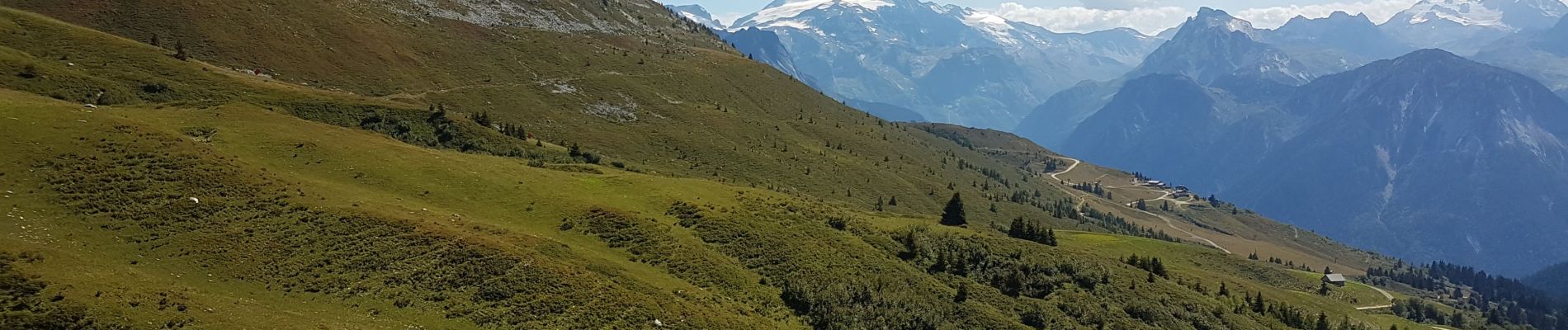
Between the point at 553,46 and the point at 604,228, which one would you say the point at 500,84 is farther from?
the point at 604,228

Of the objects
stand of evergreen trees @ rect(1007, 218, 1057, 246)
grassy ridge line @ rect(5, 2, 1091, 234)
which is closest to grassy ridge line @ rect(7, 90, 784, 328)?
grassy ridge line @ rect(5, 2, 1091, 234)

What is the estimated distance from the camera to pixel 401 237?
50.4 metres

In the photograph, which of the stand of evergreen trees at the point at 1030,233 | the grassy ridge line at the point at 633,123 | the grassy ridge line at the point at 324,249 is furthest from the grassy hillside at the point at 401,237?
the stand of evergreen trees at the point at 1030,233

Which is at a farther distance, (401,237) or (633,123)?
(633,123)

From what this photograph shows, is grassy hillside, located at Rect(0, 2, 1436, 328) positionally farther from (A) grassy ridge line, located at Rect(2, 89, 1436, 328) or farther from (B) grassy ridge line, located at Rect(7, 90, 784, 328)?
(A) grassy ridge line, located at Rect(2, 89, 1436, 328)

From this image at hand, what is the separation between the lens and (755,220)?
71500 mm

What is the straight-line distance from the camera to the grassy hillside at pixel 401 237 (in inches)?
1657

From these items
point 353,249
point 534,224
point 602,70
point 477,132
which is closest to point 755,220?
point 534,224

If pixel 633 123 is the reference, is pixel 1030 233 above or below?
above

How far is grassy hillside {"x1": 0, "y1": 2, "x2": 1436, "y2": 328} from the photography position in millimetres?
42094

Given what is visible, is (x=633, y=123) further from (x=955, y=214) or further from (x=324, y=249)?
(x=324, y=249)

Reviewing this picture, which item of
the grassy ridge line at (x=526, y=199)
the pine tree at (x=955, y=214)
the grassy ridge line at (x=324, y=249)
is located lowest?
the grassy ridge line at (x=324, y=249)

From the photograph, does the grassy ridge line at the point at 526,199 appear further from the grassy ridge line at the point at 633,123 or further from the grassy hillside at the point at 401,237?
the grassy ridge line at the point at 633,123

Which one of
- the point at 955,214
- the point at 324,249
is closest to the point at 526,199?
the point at 324,249
